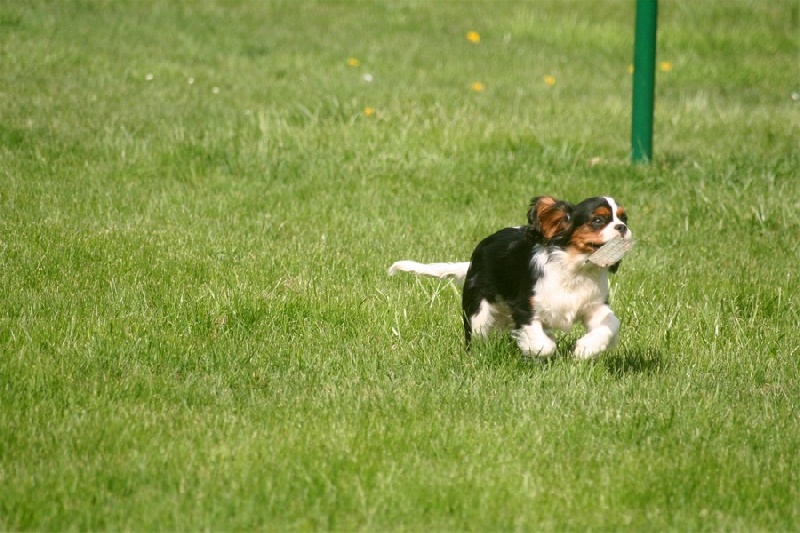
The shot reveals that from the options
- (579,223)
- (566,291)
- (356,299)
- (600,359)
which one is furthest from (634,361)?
(356,299)

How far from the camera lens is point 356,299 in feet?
18.2

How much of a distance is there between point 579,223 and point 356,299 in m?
1.37

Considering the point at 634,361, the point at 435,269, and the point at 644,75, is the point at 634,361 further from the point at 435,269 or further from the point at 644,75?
the point at 644,75

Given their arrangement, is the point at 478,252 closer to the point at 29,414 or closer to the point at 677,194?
the point at 29,414

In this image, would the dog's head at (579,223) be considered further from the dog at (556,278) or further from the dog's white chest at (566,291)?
the dog's white chest at (566,291)

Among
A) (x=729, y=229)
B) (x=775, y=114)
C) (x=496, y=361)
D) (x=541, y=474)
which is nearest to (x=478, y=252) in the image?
(x=496, y=361)

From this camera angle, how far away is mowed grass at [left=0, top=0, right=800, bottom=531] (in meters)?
3.61

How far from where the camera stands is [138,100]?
9.87 metres

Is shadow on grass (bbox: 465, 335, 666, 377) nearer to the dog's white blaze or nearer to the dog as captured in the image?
the dog

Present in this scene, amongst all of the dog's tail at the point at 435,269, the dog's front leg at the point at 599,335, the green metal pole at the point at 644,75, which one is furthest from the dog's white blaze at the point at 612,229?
the green metal pole at the point at 644,75

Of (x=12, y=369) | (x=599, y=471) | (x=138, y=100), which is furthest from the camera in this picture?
(x=138, y=100)

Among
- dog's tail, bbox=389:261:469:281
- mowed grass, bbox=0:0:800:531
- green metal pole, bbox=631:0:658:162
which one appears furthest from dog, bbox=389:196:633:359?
green metal pole, bbox=631:0:658:162

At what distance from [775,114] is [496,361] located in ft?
23.1

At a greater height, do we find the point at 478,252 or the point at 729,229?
the point at 478,252
